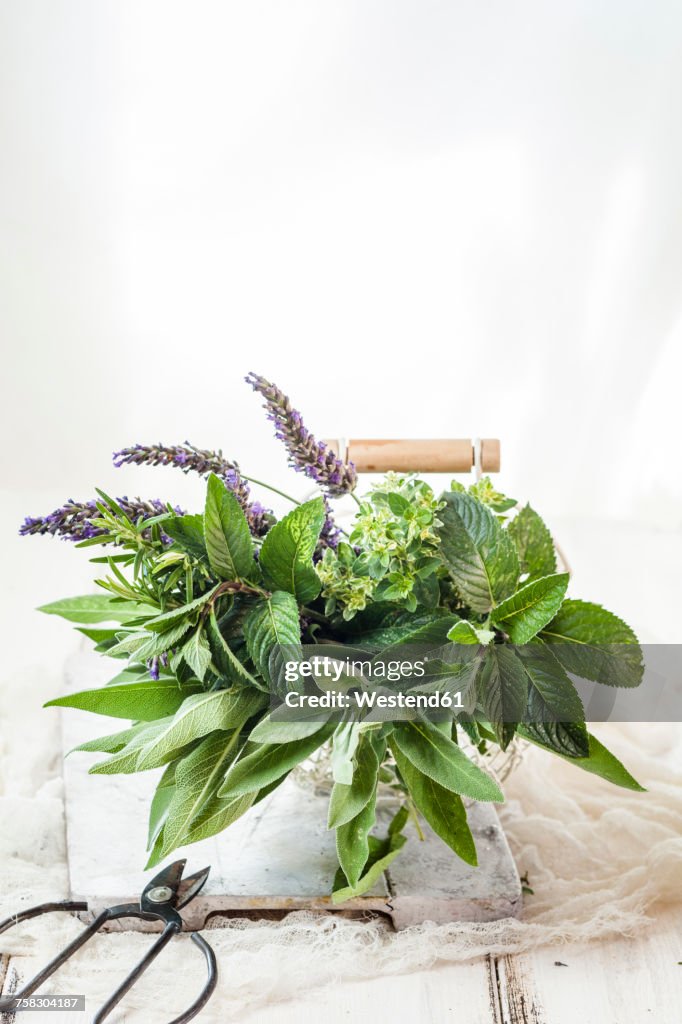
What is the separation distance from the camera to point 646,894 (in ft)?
2.14

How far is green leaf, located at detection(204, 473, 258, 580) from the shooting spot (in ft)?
1.72

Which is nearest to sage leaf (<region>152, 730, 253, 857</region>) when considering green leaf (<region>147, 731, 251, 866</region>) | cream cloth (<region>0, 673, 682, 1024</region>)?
green leaf (<region>147, 731, 251, 866</region>)

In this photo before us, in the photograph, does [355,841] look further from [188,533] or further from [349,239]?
[349,239]

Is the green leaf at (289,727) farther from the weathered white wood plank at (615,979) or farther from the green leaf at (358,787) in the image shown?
the weathered white wood plank at (615,979)

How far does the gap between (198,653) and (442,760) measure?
0.14 m

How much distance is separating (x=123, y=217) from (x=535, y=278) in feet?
2.12

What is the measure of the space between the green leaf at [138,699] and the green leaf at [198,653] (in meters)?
0.04

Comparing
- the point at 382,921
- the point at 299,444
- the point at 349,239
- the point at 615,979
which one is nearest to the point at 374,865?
the point at 382,921

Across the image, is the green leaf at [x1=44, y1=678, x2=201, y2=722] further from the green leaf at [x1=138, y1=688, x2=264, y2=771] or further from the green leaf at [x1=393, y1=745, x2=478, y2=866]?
the green leaf at [x1=393, y1=745, x2=478, y2=866]

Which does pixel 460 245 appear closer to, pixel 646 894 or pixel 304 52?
pixel 304 52

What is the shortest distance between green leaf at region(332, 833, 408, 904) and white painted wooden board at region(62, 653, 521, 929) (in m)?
0.01

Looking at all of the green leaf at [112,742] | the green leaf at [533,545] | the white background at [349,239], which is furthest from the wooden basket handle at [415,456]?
the white background at [349,239]

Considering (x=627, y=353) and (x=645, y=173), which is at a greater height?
(x=645, y=173)

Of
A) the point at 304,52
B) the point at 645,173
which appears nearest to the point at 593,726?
the point at 645,173
